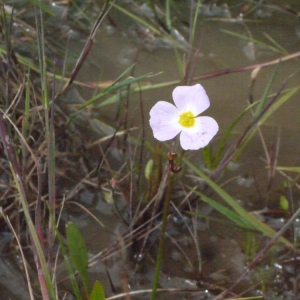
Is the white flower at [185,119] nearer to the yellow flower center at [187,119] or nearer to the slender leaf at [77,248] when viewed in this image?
the yellow flower center at [187,119]

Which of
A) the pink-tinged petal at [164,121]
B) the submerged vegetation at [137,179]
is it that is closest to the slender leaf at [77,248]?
the submerged vegetation at [137,179]

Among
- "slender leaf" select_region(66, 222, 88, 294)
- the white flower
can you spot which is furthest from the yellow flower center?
"slender leaf" select_region(66, 222, 88, 294)

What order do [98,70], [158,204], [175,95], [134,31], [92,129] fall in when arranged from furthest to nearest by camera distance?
[134,31] < [98,70] < [92,129] < [158,204] < [175,95]

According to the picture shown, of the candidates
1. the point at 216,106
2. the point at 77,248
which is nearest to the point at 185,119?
the point at 77,248

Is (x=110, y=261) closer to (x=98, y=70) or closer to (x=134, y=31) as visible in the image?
(x=98, y=70)

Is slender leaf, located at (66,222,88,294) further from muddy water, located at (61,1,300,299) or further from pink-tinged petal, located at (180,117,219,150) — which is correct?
pink-tinged petal, located at (180,117,219,150)

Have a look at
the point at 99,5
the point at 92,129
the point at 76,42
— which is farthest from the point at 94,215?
the point at 99,5
